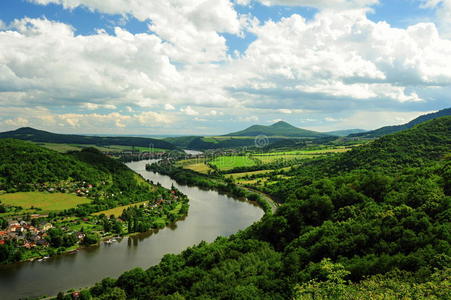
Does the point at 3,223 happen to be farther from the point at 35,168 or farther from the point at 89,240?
the point at 35,168

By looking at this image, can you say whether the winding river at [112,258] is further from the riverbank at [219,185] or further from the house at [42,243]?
the riverbank at [219,185]

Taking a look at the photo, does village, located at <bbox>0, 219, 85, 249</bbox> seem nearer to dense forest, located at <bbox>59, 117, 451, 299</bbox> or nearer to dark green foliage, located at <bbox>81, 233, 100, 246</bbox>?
dark green foliage, located at <bbox>81, 233, 100, 246</bbox>

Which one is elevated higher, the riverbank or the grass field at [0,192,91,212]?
the grass field at [0,192,91,212]

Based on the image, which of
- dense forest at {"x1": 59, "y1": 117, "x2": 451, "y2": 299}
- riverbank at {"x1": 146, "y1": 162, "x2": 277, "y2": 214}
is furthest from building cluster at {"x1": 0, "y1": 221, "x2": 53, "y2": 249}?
riverbank at {"x1": 146, "y1": 162, "x2": 277, "y2": 214}

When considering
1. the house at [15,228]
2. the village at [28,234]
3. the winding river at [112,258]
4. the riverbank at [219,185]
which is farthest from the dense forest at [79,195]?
the riverbank at [219,185]

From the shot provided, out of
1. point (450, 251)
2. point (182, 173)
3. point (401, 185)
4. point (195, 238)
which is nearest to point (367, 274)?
point (450, 251)

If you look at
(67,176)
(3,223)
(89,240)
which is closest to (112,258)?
(89,240)
